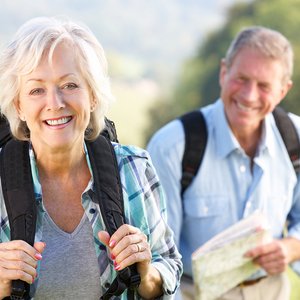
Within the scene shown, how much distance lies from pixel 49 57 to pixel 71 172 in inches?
16.5

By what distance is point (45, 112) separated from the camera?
2719 mm

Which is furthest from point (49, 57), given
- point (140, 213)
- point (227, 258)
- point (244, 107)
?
point (244, 107)

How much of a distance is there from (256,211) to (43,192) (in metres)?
1.67

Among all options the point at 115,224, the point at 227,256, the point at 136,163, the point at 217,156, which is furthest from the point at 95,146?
the point at 217,156

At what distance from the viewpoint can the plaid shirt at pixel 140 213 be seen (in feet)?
9.11

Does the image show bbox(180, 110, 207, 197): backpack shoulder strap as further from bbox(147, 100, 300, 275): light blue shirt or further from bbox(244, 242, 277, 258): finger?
bbox(244, 242, 277, 258): finger

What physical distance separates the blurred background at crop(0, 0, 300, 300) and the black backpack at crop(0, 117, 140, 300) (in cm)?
1814

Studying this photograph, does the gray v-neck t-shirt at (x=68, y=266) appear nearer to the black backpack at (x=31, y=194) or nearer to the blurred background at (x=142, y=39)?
the black backpack at (x=31, y=194)

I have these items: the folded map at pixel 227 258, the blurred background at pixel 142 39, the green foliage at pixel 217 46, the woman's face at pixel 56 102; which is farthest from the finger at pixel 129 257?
the green foliage at pixel 217 46

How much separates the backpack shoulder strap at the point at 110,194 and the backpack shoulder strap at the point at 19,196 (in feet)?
0.71

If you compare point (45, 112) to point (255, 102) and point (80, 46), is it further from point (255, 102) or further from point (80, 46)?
point (255, 102)

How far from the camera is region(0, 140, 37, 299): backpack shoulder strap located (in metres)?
2.60

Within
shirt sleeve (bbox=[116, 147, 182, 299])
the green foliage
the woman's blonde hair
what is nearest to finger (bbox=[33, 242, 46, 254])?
shirt sleeve (bbox=[116, 147, 182, 299])

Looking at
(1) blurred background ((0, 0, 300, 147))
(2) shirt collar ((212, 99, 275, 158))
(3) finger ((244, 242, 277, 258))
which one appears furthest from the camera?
(1) blurred background ((0, 0, 300, 147))
